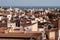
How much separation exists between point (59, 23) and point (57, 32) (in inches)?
21.0

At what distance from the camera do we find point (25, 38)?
225 inches

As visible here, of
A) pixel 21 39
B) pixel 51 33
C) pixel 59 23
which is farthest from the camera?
pixel 51 33

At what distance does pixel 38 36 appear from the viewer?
5.94m

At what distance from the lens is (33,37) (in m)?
Answer: 5.83

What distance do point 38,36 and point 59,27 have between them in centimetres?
335

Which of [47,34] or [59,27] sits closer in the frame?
[59,27]

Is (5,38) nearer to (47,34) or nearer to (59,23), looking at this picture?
(59,23)

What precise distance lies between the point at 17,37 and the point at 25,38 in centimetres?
17

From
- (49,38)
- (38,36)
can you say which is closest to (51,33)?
(49,38)

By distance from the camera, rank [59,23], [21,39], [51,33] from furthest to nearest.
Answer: [51,33], [59,23], [21,39]

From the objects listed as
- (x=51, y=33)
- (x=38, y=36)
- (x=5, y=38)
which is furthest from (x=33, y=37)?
(x=51, y=33)

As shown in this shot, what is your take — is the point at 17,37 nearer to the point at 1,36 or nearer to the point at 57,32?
the point at 1,36

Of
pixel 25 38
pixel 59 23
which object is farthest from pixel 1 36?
pixel 59 23

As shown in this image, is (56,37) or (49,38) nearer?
(56,37)
